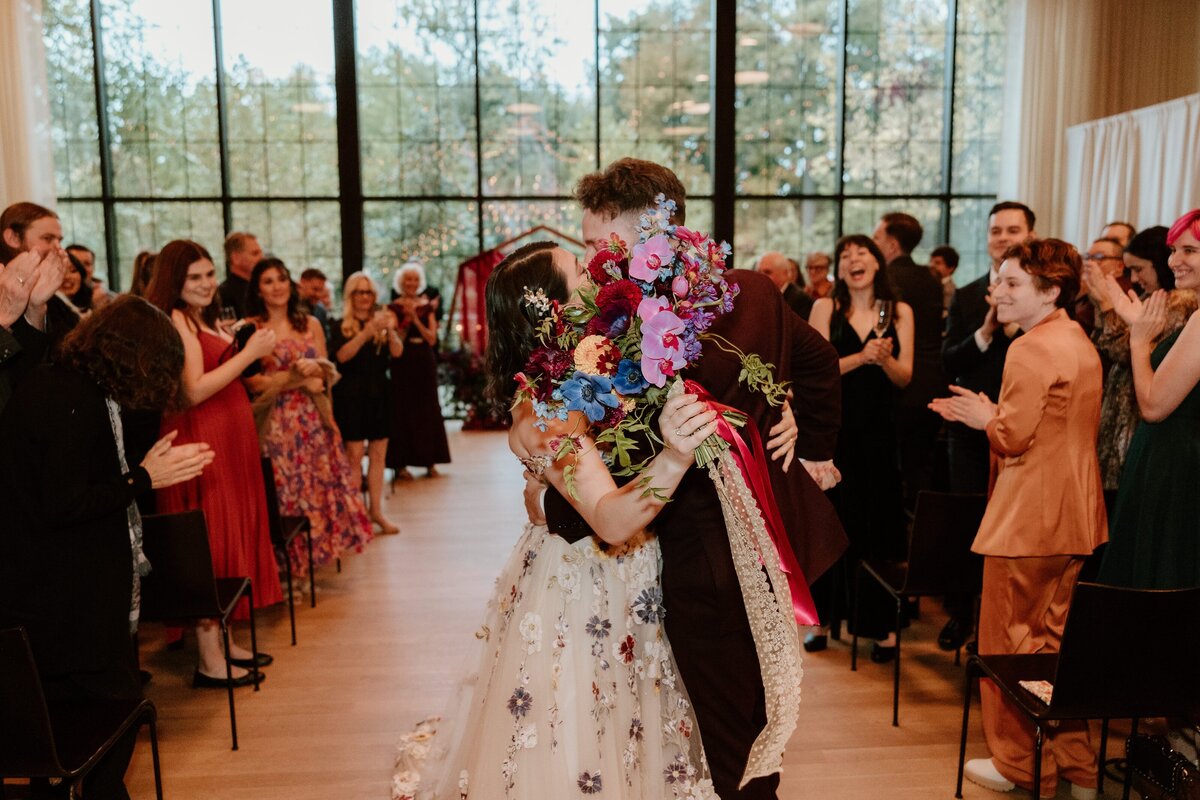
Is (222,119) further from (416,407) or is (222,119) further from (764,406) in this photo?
(764,406)

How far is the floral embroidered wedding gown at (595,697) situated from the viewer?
193 centimetres

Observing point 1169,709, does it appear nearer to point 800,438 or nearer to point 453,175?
point 800,438

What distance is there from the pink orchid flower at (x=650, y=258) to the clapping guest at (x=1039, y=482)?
1664mm

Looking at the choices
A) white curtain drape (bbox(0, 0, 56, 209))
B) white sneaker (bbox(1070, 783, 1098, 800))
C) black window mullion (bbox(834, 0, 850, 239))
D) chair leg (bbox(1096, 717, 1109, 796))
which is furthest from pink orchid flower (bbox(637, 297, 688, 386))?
white curtain drape (bbox(0, 0, 56, 209))

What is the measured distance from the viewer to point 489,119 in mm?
10180

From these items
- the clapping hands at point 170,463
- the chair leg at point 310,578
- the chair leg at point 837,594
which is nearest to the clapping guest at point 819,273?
the chair leg at point 837,594

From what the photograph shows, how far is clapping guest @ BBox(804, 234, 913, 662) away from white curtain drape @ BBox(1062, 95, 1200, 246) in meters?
4.94

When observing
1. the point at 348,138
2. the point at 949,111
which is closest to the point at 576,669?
the point at 348,138

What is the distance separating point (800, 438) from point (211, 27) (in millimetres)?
9534

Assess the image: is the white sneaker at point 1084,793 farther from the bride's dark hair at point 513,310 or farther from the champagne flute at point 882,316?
the bride's dark hair at point 513,310

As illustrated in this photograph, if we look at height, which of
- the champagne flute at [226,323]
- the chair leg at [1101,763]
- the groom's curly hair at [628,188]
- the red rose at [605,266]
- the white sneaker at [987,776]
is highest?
the groom's curly hair at [628,188]

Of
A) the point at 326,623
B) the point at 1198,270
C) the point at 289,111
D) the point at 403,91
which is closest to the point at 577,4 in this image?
the point at 403,91

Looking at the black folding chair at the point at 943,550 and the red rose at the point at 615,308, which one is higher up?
the red rose at the point at 615,308

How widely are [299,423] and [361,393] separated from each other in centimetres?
137
